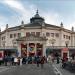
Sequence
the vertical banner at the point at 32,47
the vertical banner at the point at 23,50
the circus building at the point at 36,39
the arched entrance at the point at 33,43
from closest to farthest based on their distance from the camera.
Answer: the vertical banner at the point at 23,50
the vertical banner at the point at 32,47
the arched entrance at the point at 33,43
the circus building at the point at 36,39

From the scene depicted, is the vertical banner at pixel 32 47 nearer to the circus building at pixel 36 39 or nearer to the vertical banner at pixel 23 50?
the circus building at pixel 36 39

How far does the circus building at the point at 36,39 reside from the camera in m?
101

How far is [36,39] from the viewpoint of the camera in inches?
3989

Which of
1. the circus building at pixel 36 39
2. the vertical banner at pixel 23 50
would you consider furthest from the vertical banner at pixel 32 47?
the vertical banner at pixel 23 50

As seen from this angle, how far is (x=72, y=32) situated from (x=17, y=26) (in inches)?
922

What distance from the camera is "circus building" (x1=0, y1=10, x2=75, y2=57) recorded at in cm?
10062

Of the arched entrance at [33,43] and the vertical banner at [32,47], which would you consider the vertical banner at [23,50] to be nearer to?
the arched entrance at [33,43]

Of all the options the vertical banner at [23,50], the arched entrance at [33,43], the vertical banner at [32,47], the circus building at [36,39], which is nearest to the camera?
the vertical banner at [23,50]

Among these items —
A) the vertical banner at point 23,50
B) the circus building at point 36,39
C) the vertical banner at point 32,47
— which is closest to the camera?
the vertical banner at point 23,50

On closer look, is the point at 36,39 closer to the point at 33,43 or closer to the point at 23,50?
the point at 33,43

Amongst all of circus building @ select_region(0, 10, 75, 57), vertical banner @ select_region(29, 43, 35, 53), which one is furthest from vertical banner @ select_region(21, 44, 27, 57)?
vertical banner @ select_region(29, 43, 35, 53)

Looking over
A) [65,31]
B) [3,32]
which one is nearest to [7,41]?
[3,32]

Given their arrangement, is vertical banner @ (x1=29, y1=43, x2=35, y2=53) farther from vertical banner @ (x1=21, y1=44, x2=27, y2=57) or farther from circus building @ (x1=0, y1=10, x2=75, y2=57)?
vertical banner @ (x1=21, y1=44, x2=27, y2=57)

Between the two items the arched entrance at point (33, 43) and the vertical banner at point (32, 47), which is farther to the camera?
the arched entrance at point (33, 43)
